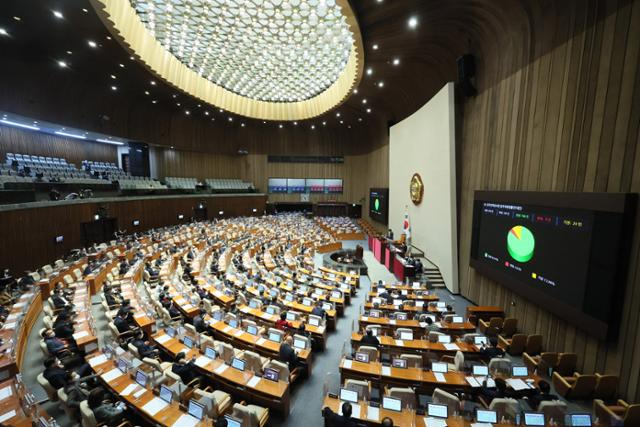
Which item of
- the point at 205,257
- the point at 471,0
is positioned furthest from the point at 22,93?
the point at 471,0

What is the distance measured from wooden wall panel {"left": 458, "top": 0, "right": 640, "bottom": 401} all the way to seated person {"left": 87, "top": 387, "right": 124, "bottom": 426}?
9.59 m

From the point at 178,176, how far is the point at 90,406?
2868cm

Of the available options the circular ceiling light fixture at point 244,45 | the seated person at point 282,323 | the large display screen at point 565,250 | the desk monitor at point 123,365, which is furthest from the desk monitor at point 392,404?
the circular ceiling light fixture at point 244,45

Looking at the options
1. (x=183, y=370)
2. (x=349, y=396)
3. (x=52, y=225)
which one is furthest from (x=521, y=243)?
(x=52, y=225)

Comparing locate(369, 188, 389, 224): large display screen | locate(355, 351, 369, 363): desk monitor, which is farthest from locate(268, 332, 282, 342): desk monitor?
locate(369, 188, 389, 224): large display screen

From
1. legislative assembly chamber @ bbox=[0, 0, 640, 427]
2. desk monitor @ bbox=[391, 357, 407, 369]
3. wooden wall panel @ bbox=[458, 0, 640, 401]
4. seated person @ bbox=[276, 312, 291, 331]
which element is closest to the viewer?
legislative assembly chamber @ bbox=[0, 0, 640, 427]

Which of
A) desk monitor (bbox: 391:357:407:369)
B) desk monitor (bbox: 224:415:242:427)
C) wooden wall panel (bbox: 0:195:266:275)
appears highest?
wooden wall panel (bbox: 0:195:266:275)

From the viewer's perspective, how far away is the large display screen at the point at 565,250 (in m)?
5.59

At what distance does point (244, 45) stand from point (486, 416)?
2023 centimetres

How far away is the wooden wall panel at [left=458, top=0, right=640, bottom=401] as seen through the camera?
5.50m

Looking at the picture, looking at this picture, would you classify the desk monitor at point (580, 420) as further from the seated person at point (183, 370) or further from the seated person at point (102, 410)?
the seated person at point (102, 410)

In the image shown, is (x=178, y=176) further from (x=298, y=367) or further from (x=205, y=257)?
(x=298, y=367)

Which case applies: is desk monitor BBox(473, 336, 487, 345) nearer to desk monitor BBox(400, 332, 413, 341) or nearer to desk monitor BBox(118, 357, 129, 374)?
desk monitor BBox(400, 332, 413, 341)

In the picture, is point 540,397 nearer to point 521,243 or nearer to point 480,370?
point 480,370
